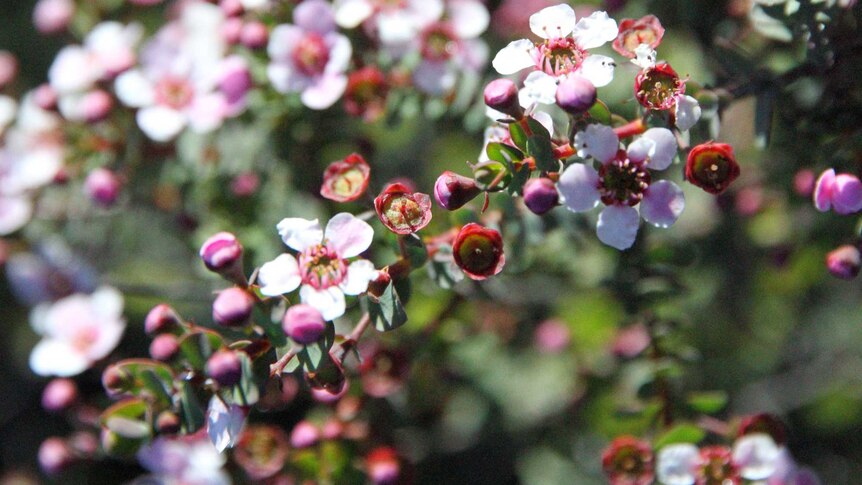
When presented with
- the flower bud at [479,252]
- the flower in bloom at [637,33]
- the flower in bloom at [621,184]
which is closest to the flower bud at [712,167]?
the flower in bloom at [621,184]

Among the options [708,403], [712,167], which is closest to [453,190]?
[712,167]

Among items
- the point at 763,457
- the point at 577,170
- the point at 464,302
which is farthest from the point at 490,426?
the point at 577,170

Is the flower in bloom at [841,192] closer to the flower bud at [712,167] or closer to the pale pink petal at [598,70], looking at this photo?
the flower bud at [712,167]

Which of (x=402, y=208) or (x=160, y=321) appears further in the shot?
(x=160, y=321)

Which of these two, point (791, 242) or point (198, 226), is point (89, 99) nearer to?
point (198, 226)

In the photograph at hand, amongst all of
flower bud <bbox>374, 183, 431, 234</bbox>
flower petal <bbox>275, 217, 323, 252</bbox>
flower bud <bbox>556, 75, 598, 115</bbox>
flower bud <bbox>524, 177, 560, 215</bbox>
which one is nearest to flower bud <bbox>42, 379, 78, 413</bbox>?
flower petal <bbox>275, 217, 323, 252</bbox>

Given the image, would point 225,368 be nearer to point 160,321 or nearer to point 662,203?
point 160,321
